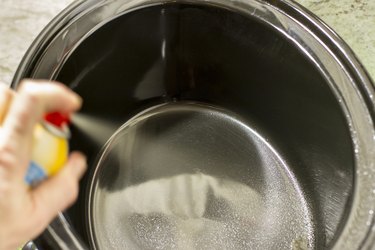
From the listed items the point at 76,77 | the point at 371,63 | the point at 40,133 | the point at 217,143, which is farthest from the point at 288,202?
the point at 40,133

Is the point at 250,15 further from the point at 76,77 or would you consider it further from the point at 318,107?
the point at 76,77

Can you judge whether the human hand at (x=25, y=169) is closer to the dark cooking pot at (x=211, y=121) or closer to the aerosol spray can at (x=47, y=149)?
the aerosol spray can at (x=47, y=149)

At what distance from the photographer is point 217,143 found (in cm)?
88

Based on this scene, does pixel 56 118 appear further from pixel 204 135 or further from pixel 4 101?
pixel 204 135

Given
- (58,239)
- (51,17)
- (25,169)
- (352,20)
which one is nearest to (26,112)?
(25,169)

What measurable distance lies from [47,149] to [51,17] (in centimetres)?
47

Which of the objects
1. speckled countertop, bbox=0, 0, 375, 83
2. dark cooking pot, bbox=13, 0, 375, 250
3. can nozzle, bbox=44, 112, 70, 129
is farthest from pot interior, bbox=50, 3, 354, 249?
can nozzle, bbox=44, 112, 70, 129

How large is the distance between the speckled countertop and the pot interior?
12 cm

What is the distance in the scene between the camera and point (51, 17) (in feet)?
2.62

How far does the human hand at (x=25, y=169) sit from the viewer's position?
345 millimetres

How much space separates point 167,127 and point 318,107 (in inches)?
11.1

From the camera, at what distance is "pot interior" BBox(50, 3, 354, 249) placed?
0.75 metres

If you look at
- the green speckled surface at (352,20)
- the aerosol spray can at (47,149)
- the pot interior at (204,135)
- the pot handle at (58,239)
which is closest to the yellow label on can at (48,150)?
the aerosol spray can at (47,149)

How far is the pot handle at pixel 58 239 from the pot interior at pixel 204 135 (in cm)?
14
